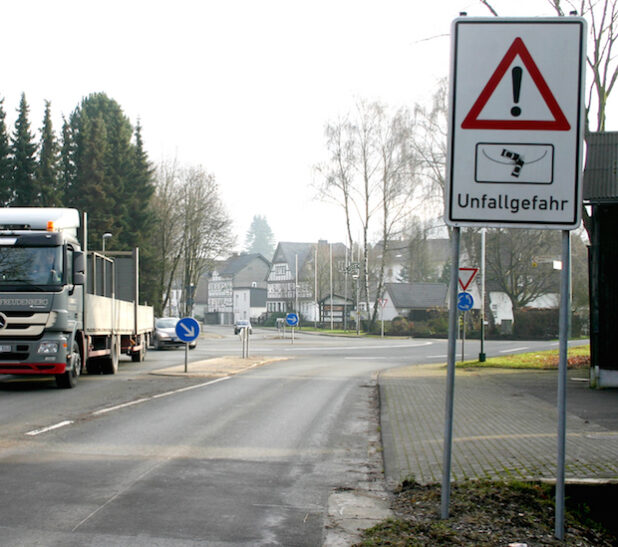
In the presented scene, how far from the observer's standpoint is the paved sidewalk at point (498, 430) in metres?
7.69

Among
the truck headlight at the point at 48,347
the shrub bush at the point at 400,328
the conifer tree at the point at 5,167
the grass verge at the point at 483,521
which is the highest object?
the conifer tree at the point at 5,167

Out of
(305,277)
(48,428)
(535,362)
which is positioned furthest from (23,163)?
(48,428)

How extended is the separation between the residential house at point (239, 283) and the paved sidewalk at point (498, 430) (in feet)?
381

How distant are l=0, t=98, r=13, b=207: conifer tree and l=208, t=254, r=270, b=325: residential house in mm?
75721

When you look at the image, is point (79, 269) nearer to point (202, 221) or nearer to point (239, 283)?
point (202, 221)

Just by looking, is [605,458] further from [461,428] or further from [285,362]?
[285,362]

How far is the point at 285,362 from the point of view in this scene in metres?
29.0

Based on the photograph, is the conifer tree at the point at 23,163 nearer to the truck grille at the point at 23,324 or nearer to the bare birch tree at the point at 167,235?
the bare birch tree at the point at 167,235

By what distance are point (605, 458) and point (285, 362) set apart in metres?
21.2

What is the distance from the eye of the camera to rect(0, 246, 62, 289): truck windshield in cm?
1583

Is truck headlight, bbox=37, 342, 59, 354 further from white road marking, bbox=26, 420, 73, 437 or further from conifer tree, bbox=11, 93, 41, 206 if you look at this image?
conifer tree, bbox=11, 93, 41, 206

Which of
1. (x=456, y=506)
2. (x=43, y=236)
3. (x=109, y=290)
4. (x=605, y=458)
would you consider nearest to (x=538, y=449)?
(x=605, y=458)

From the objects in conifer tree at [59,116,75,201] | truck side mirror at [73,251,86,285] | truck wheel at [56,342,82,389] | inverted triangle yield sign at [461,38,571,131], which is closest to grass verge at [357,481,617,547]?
inverted triangle yield sign at [461,38,571,131]

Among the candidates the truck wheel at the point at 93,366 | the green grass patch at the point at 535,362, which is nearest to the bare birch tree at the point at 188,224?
the green grass patch at the point at 535,362
